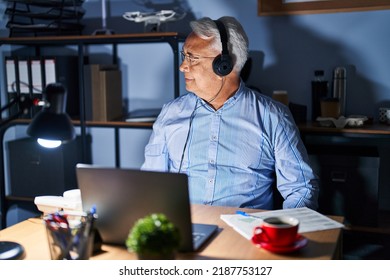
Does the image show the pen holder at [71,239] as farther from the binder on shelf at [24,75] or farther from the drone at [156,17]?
the binder on shelf at [24,75]

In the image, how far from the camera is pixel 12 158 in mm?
2861

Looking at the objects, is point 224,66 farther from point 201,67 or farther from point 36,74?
point 36,74

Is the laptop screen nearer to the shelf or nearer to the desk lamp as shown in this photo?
the desk lamp

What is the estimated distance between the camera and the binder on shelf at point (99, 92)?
266 cm

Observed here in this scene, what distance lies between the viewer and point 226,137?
6.27 ft

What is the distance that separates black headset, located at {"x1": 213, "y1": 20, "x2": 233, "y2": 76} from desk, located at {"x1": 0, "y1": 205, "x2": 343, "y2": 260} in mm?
674

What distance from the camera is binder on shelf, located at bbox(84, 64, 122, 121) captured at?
8.73 feet

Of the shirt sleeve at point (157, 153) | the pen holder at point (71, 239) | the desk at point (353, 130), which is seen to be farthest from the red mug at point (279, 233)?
the desk at point (353, 130)

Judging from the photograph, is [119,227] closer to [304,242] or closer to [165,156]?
[304,242]

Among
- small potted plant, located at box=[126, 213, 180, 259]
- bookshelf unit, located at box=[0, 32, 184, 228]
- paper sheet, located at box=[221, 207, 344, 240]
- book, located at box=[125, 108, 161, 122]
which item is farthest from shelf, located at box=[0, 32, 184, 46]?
small potted plant, located at box=[126, 213, 180, 259]

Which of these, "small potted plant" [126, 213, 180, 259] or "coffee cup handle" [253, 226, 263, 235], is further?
"coffee cup handle" [253, 226, 263, 235]

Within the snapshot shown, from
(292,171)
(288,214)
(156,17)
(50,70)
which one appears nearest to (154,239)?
(288,214)

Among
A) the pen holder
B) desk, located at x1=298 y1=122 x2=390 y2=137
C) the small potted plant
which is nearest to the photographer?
the small potted plant
